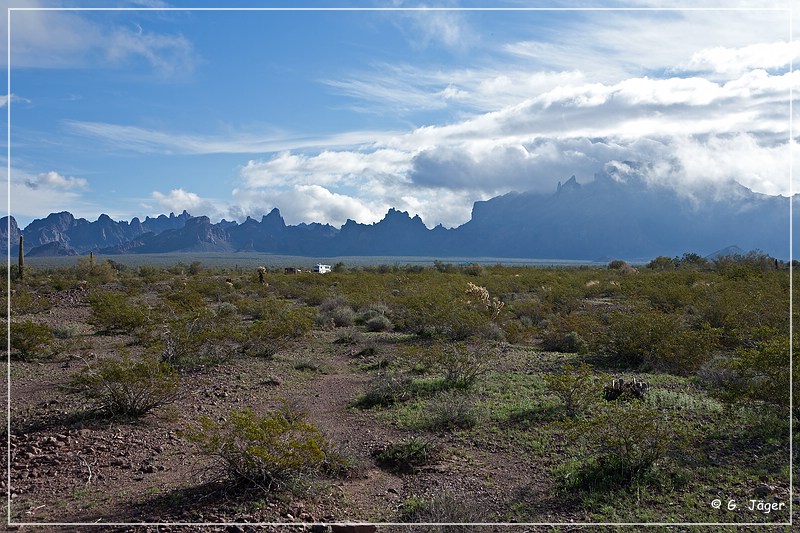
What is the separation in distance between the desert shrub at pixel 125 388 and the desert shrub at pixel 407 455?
147 inches

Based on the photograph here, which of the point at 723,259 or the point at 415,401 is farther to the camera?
the point at 723,259

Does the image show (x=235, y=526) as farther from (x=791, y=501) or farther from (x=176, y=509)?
(x=791, y=501)

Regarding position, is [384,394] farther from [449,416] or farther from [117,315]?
[117,315]

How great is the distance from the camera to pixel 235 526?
241 inches

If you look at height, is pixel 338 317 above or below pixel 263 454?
above

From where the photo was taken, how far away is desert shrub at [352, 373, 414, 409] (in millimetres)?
11680

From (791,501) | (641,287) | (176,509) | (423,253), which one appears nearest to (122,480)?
(176,509)

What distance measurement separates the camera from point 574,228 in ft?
132

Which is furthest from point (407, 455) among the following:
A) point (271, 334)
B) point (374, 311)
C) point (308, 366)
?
point (374, 311)

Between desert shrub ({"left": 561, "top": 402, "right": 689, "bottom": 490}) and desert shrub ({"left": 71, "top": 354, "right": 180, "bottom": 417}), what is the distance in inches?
248

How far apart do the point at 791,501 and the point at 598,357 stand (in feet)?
32.2

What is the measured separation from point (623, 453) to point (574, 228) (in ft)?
111

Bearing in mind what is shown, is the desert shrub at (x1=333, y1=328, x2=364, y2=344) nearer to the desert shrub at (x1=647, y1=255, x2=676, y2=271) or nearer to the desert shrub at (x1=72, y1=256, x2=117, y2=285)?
the desert shrub at (x1=72, y1=256, x2=117, y2=285)

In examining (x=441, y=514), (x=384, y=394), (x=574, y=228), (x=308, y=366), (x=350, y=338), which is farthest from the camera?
(x=574, y=228)
